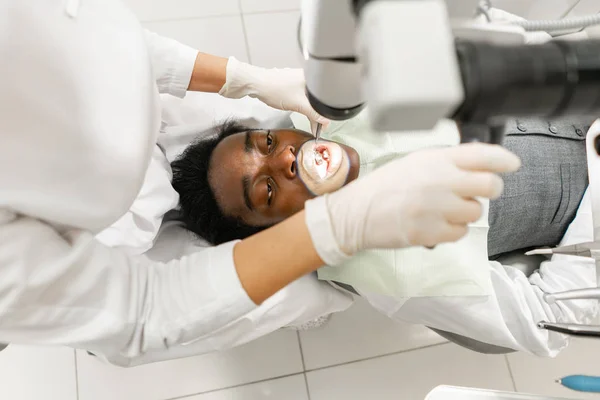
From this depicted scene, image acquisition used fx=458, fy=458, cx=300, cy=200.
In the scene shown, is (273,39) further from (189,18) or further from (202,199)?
(202,199)

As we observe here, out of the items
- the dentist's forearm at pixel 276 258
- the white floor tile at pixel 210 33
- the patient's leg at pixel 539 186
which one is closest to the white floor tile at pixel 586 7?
the patient's leg at pixel 539 186

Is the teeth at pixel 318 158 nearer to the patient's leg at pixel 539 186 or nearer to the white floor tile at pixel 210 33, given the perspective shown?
the patient's leg at pixel 539 186

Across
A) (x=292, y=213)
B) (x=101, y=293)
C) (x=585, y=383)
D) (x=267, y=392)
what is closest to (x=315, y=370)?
(x=267, y=392)

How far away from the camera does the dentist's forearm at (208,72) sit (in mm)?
1240

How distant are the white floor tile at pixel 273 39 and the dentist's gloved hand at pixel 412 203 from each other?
3.91 ft

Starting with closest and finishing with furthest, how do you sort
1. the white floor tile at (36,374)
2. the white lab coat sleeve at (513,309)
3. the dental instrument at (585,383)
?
the dental instrument at (585,383) → the white lab coat sleeve at (513,309) → the white floor tile at (36,374)

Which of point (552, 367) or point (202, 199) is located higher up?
point (202, 199)

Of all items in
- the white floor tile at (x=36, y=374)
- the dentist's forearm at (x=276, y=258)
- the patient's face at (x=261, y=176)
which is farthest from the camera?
the white floor tile at (x=36, y=374)

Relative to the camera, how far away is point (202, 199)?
1.27 metres

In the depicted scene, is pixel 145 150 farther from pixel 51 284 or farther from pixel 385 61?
pixel 385 61

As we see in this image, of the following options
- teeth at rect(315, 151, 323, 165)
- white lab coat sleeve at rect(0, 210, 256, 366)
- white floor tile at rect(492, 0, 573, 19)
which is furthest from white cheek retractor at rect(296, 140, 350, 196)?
white floor tile at rect(492, 0, 573, 19)

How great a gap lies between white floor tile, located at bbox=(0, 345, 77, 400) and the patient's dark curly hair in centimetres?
70

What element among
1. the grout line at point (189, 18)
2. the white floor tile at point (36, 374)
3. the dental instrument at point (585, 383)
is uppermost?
the grout line at point (189, 18)

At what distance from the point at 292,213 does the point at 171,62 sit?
50cm
